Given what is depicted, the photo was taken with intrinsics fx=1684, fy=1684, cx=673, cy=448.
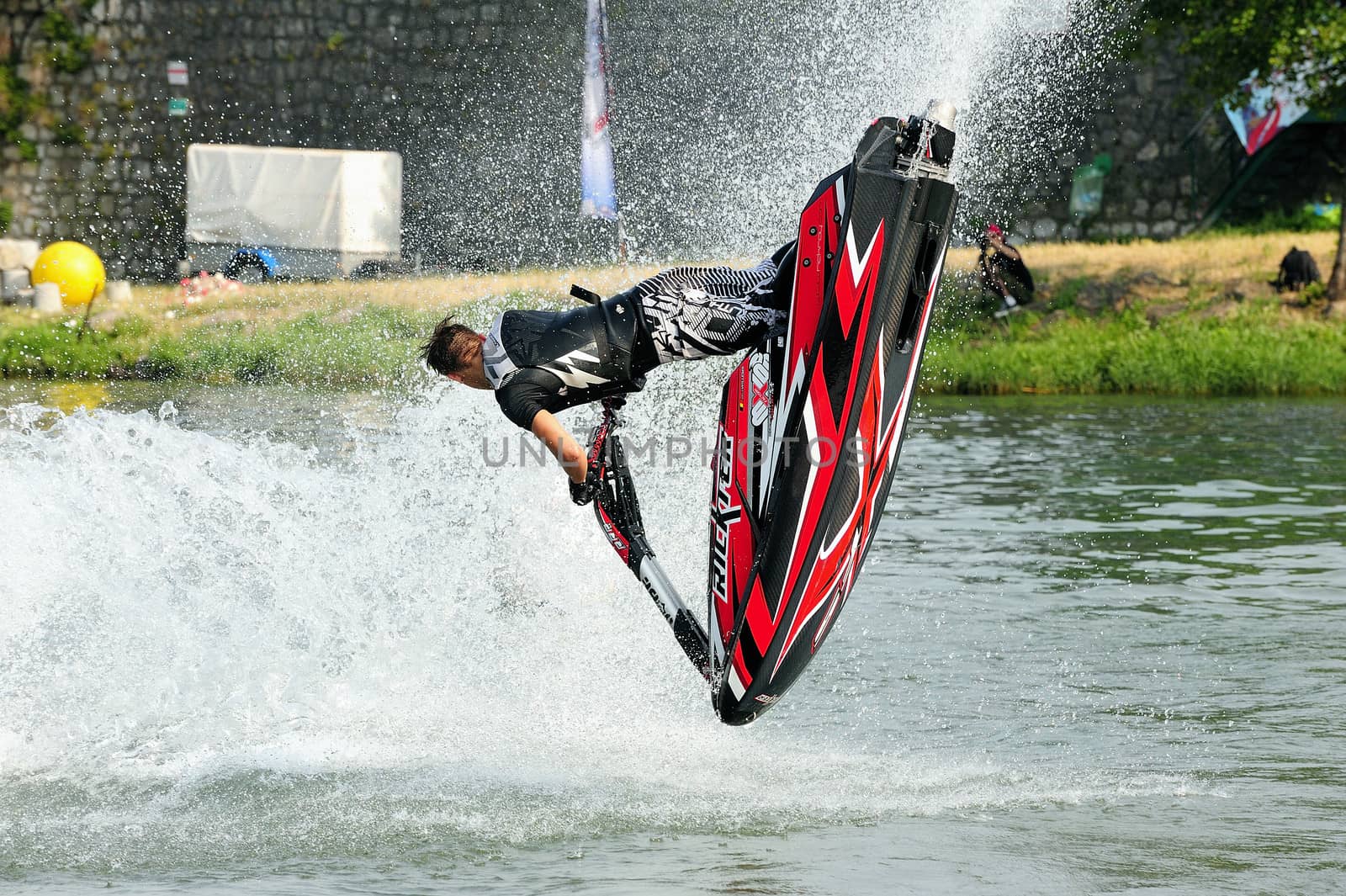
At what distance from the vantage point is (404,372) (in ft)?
54.2

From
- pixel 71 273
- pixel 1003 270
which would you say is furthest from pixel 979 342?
pixel 71 273

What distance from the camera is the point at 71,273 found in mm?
21047

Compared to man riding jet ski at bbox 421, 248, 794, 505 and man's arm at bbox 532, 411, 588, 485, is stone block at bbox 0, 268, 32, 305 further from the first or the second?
man's arm at bbox 532, 411, 588, 485

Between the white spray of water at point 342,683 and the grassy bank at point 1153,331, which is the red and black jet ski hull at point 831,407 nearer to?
the white spray of water at point 342,683

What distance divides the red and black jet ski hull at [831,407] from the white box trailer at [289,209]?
1974cm

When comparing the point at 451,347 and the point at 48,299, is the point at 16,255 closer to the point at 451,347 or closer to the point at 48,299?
the point at 48,299

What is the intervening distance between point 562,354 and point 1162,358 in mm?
12472

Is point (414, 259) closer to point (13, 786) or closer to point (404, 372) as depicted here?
point (404, 372)

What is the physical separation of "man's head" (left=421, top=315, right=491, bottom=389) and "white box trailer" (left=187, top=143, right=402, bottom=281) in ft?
63.2

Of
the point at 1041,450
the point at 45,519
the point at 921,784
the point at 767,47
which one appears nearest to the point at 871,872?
the point at 921,784

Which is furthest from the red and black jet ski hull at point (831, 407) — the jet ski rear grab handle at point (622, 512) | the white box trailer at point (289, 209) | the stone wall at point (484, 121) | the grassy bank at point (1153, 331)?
the white box trailer at point (289, 209)

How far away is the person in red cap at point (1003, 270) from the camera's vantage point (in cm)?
984

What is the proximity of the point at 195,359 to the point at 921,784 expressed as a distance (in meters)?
13.3

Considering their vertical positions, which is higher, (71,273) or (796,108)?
(796,108)
